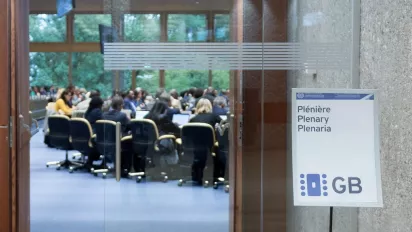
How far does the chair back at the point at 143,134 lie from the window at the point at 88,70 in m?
0.77

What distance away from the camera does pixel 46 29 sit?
7.50 m

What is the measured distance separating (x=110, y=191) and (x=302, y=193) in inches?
109

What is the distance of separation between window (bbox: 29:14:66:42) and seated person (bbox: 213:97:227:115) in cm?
241

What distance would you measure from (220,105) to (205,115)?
0.18 meters

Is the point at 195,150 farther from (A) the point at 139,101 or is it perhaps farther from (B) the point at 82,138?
(B) the point at 82,138

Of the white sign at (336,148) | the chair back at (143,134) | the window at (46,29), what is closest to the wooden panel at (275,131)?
the chair back at (143,134)

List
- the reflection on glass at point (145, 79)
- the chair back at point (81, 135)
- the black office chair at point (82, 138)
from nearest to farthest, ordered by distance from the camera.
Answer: the reflection on glass at point (145, 79) < the black office chair at point (82, 138) < the chair back at point (81, 135)

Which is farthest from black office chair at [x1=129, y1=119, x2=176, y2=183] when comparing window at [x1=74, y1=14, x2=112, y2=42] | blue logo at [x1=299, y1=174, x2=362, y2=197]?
blue logo at [x1=299, y1=174, x2=362, y2=197]

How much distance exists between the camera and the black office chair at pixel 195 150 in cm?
509

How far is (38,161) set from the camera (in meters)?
9.26

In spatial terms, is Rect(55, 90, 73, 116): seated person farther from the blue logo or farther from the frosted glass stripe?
the blue logo

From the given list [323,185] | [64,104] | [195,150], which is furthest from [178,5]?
[64,104]

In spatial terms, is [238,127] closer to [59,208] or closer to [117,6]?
[117,6]

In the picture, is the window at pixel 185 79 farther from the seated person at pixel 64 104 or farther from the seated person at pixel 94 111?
the seated person at pixel 64 104
